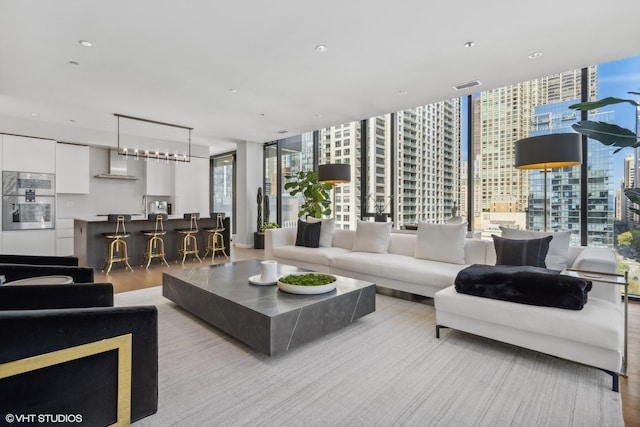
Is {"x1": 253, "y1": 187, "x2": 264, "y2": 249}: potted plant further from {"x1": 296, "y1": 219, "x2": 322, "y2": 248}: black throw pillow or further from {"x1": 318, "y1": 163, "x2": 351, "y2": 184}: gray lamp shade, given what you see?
{"x1": 318, "y1": 163, "x2": 351, "y2": 184}: gray lamp shade

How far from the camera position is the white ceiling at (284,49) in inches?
106

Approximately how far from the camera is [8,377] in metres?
1.29

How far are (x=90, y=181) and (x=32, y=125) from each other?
5.38ft

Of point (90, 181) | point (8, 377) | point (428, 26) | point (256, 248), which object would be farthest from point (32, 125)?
point (428, 26)

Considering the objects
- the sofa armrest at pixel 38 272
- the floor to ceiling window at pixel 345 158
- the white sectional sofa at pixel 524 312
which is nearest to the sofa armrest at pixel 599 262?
the white sectional sofa at pixel 524 312

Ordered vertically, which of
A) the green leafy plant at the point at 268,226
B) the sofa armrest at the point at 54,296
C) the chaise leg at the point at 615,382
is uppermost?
the green leafy plant at the point at 268,226

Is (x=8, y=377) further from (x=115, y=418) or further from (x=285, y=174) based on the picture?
(x=285, y=174)

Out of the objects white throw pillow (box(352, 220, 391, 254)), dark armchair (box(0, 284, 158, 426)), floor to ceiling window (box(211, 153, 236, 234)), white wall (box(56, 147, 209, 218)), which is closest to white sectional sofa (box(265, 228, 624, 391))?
white throw pillow (box(352, 220, 391, 254))

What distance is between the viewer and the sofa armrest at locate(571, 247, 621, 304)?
2.43m

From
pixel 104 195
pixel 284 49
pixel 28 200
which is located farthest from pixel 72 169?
pixel 284 49

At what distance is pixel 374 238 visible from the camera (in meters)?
4.60

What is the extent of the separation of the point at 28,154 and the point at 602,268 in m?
8.67

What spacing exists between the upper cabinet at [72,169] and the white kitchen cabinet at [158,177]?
1321mm

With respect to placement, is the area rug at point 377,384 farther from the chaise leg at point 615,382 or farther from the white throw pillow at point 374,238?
the white throw pillow at point 374,238
